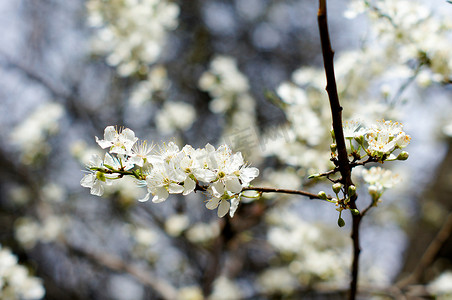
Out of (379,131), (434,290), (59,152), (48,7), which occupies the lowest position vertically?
(379,131)

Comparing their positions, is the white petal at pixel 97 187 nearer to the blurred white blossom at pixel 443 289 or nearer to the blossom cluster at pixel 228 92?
the blossom cluster at pixel 228 92

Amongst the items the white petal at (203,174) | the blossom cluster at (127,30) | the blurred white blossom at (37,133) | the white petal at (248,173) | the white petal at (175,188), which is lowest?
the white petal at (175,188)

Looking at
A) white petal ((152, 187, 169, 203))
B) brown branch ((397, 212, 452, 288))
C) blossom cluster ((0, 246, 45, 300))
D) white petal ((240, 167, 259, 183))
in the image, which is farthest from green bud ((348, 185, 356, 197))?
brown branch ((397, 212, 452, 288))

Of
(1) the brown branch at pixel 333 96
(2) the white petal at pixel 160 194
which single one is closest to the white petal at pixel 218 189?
(2) the white petal at pixel 160 194

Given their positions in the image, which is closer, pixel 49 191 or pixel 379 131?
pixel 379 131

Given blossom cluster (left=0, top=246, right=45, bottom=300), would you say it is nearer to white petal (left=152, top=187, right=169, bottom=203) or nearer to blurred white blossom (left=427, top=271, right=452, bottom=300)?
white petal (left=152, top=187, right=169, bottom=203)

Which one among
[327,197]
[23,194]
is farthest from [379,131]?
[23,194]

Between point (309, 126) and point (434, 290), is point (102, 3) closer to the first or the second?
point (309, 126)

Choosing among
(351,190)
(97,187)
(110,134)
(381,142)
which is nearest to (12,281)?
(97,187)
